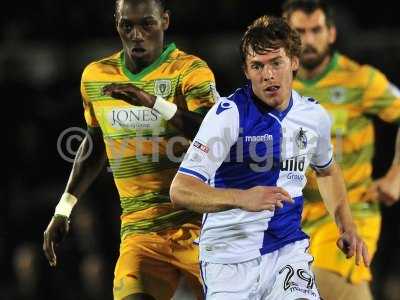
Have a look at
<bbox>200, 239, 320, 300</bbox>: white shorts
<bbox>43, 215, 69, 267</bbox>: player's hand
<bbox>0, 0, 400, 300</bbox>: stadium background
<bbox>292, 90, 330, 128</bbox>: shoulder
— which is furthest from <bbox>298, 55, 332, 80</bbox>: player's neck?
<bbox>0, 0, 400, 300</bbox>: stadium background

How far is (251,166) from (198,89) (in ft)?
2.41

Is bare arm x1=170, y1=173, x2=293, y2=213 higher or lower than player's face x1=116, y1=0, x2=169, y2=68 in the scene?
lower

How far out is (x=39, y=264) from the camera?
33.9 feet

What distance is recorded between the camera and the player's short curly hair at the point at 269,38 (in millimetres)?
5156

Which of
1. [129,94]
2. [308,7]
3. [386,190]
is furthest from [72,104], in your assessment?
[129,94]

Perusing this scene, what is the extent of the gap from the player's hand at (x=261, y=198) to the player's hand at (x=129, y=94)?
87 centimetres

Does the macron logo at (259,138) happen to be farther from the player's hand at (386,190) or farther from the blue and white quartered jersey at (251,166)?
the player's hand at (386,190)

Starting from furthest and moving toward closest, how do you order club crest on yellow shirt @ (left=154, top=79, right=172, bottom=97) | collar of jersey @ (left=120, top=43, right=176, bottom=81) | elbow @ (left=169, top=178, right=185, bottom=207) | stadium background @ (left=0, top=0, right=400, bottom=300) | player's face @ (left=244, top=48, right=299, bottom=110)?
stadium background @ (left=0, top=0, right=400, bottom=300) < collar of jersey @ (left=120, top=43, right=176, bottom=81) < club crest on yellow shirt @ (left=154, top=79, right=172, bottom=97) < player's face @ (left=244, top=48, right=299, bottom=110) < elbow @ (left=169, top=178, right=185, bottom=207)

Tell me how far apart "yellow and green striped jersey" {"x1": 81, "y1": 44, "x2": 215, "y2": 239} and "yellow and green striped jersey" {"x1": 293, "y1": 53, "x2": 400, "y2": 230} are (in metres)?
1.44

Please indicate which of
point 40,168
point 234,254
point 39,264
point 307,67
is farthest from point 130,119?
point 40,168

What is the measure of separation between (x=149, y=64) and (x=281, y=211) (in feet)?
4.10

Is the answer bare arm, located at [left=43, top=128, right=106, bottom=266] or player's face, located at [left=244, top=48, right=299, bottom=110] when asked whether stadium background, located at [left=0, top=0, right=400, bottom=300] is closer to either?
bare arm, located at [left=43, top=128, right=106, bottom=266]

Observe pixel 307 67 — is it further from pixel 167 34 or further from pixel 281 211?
pixel 167 34

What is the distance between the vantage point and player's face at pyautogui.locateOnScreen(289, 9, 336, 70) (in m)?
7.16
